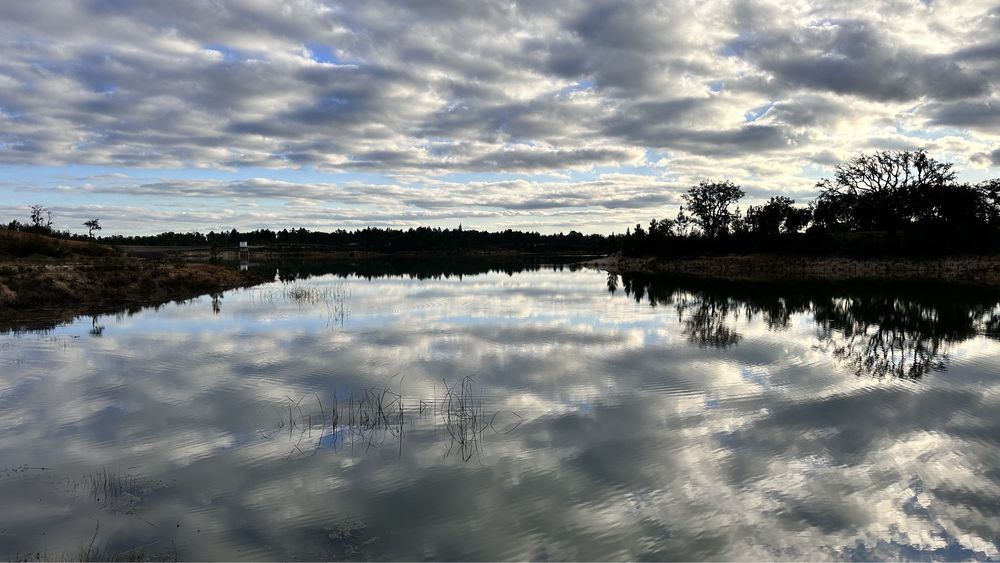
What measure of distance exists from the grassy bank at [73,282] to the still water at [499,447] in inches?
375

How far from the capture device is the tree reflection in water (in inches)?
789

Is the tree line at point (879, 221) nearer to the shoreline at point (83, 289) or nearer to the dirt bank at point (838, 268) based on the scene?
the dirt bank at point (838, 268)

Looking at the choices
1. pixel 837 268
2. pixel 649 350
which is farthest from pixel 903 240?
pixel 649 350

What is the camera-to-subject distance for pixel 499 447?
10805mm

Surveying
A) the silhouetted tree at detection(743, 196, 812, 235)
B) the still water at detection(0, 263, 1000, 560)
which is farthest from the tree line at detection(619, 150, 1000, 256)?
the still water at detection(0, 263, 1000, 560)

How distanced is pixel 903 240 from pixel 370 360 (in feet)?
259

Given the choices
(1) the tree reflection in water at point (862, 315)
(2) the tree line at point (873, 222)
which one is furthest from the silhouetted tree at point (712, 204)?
(1) the tree reflection in water at point (862, 315)

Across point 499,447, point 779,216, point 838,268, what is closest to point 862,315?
point 499,447

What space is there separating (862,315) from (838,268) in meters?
49.0

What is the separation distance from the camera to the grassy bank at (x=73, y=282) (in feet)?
101

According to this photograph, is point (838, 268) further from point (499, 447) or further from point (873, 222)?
point (499, 447)

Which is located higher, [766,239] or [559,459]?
[766,239]

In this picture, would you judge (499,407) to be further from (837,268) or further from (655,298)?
(837,268)

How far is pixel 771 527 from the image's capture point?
783 cm
